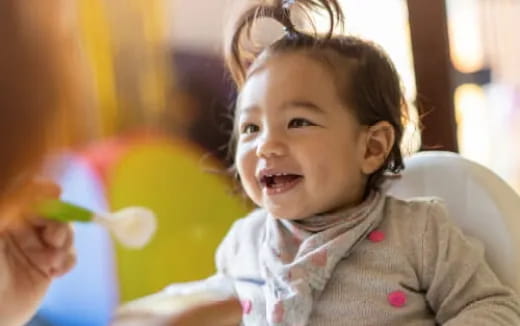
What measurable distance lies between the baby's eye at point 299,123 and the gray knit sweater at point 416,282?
0.43 ft

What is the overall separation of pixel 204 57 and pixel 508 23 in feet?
1.96

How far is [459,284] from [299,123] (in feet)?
0.73

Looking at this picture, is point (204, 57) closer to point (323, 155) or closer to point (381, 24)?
point (381, 24)

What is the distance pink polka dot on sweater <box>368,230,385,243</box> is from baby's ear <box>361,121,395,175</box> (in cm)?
7

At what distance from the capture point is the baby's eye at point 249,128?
0.84 metres

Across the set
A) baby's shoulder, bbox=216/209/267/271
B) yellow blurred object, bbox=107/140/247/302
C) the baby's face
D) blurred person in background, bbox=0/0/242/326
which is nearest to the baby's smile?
the baby's face

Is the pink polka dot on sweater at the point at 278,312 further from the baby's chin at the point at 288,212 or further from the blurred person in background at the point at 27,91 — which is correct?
the blurred person in background at the point at 27,91

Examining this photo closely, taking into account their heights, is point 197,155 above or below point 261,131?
below

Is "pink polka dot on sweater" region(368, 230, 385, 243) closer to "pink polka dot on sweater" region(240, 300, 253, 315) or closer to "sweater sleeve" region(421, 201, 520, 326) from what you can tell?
"sweater sleeve" region(421, 201, 520, 326)

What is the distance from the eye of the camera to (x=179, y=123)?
1521 mm

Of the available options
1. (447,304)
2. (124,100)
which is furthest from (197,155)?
(447,304)

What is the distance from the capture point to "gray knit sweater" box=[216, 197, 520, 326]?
760 millimetres

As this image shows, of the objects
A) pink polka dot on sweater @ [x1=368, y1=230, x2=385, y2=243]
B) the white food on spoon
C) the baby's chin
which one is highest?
the white food on spoon

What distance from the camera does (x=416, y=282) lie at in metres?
0.78
